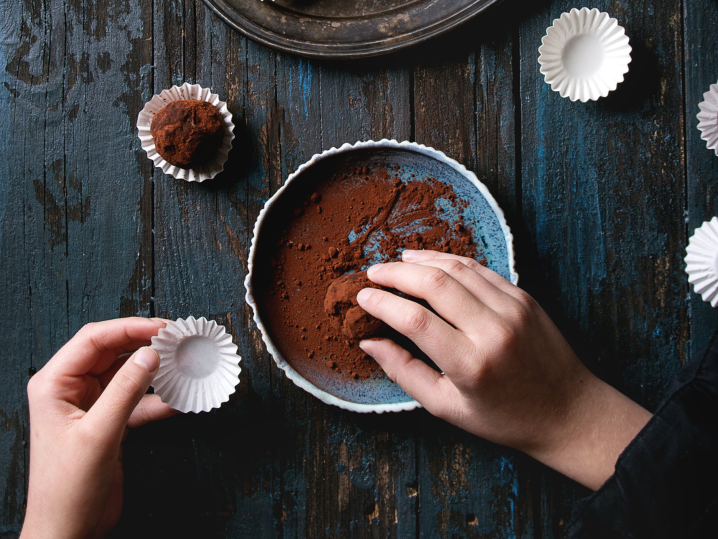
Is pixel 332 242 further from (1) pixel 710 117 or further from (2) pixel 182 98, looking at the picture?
(1) pixel 710 117

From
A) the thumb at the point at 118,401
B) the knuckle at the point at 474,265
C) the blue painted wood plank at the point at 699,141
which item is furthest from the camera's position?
the blue painted wood plank at the point at 699,141

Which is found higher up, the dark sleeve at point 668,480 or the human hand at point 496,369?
the human hand at point 496,369

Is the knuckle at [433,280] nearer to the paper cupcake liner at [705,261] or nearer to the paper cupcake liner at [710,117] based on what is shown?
the paper cupcake liner at [705,261]

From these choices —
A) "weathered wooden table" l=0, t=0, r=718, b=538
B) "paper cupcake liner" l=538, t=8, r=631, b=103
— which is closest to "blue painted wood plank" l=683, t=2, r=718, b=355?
"weathered wooden table" l=0, t=0, r=718, b=538

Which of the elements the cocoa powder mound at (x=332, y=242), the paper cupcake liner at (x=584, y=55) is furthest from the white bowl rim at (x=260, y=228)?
the paper cupcake liner at (x=584, y=55)

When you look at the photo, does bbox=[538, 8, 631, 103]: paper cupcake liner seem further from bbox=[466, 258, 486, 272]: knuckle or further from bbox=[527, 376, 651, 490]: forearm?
bbox=[527, 376, 651, 490]: forearm

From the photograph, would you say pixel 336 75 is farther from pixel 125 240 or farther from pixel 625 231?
pixel 625 231

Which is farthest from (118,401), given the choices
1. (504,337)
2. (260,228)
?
(504,337)
